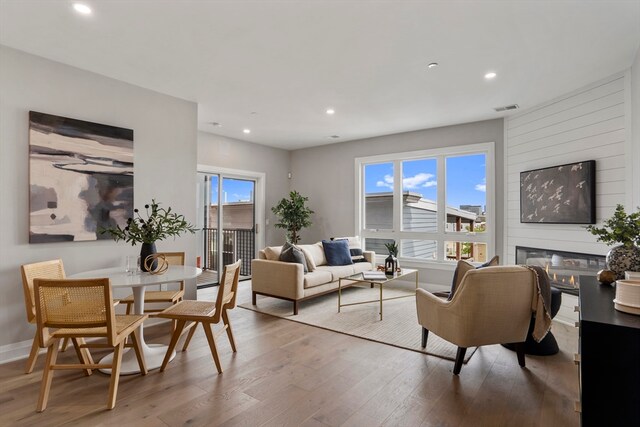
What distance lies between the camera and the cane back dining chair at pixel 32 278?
2.54 metres

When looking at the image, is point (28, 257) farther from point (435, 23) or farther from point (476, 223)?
point (476, 223)

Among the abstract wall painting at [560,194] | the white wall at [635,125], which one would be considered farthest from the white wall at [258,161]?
the white wall at [635,125]

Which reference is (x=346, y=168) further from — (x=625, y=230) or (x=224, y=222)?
(x=625, y=230)

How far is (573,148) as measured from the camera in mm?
3912

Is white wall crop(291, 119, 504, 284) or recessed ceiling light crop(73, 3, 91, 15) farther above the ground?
recessed ceiling light crop(73, 3, 91, 15)

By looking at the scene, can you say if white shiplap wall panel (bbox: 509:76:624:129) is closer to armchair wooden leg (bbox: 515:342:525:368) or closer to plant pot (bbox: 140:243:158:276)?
armchair wooden leg (bbox: 515:342:525:368)

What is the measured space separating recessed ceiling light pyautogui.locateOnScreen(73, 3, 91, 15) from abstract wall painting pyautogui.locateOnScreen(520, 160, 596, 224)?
4.86m

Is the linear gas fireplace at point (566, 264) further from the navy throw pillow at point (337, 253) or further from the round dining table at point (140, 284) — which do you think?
the round dining table at point (140, 284)

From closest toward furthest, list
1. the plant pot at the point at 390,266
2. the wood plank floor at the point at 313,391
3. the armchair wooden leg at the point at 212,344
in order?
the wood plank floor at the point at 313,391, the armchair wooden leg at the point at 212,344, the plant pot at the point at 390,266

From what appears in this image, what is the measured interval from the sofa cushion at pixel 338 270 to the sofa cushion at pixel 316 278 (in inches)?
4.3

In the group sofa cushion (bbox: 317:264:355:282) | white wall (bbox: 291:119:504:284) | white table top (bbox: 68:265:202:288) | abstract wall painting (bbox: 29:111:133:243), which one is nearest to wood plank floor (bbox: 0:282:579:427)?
white table top (bbox: 68:265:202:288)

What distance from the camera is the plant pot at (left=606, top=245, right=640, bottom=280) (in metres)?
1.93

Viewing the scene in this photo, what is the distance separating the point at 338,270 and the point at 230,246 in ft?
7.90

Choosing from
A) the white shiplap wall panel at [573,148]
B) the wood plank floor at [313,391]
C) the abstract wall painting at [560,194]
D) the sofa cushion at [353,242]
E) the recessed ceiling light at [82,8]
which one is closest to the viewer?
the wood plank floor at [313,391]
